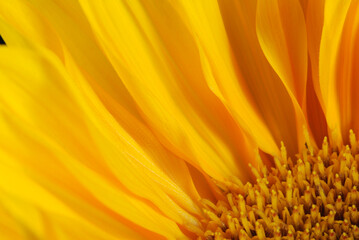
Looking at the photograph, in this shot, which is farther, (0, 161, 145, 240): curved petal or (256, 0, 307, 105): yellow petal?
(256, 0, 307, 105): yellow petal

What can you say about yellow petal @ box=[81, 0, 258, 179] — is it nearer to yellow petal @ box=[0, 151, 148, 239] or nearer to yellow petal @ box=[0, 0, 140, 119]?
yellow petal @ box=[0, 0, 140, 119]

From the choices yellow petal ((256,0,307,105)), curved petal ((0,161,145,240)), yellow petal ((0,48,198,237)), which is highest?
yellow petal ((256,0,307,105))

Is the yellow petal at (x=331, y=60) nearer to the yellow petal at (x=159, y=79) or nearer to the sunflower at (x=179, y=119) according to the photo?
the sunflower at (x=179, y=119)

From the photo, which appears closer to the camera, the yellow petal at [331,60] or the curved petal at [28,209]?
the curved petal at [28,209]

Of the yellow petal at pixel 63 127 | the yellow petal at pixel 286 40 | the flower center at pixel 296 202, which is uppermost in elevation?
the yellow petal at pixel 286 40

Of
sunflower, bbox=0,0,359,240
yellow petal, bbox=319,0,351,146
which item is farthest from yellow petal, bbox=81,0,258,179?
yellow petal, bbox=319,0,351,146

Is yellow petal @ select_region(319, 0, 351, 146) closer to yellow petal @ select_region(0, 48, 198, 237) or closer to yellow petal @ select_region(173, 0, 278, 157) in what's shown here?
yellow petal @ select_region(173, 0, 278, 157)

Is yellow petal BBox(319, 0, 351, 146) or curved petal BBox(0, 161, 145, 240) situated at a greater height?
yellow petal BBox(319, 0, 351, 146)

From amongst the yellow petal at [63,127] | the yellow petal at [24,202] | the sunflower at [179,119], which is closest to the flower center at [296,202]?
the sunflower at [179,119]
